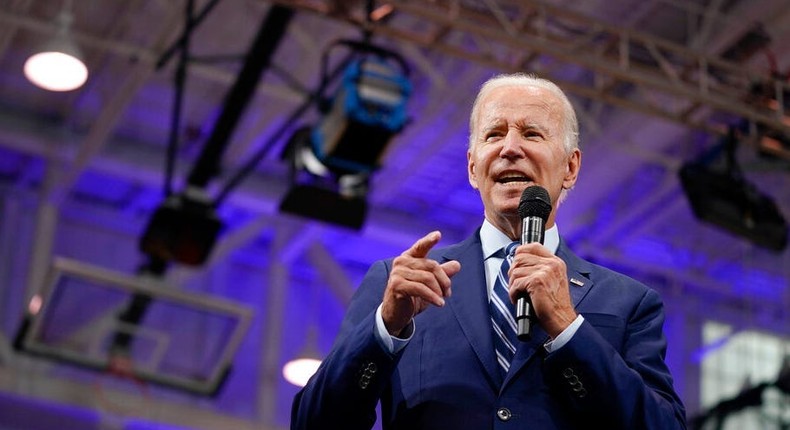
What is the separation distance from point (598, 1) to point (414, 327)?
752 cm

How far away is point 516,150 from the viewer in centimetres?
229

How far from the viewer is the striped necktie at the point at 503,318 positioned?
86.4 inches

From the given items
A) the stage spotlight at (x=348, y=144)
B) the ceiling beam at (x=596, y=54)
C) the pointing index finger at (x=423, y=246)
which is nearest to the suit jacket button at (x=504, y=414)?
the pointing index finger at (x=423, y=246)

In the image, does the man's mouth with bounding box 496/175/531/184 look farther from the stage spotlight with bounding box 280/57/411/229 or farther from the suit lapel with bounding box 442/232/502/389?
the stage spotlight with bounding box 280/57/411/229

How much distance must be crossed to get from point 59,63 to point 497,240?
5831 millimetres

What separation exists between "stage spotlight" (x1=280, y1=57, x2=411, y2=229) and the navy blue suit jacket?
200 inches

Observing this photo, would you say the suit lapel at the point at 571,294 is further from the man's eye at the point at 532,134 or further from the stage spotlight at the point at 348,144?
the stage spotlight at the point at 348,144

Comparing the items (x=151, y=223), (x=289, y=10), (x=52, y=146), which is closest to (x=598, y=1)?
(x=289, y=10)

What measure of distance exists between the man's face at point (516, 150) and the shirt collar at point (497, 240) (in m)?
0.02

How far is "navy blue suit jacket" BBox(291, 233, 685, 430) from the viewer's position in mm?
2076

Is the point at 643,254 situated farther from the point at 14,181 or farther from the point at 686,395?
the point at 14,181

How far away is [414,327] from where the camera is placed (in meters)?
2.22

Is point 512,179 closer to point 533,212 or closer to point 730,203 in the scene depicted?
point 533,212

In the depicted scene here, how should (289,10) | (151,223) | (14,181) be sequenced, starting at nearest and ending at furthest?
(289,10), (151,223), (14,181)
